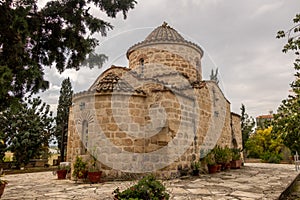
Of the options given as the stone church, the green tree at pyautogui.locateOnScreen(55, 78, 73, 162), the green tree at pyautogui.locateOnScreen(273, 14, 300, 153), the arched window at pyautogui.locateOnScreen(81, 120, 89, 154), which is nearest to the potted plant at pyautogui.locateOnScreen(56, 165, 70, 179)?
the stone church

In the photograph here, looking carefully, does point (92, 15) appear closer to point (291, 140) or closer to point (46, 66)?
point (46, 66)

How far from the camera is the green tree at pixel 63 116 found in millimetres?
17741

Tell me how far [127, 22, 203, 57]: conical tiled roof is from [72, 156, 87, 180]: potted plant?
729 centimetres

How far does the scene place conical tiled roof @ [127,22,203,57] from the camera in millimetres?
12391

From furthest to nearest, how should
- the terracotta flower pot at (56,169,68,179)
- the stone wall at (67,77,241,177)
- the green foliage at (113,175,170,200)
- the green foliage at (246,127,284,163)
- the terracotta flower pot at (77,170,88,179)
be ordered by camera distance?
the green foliage at (246,127,284,163)
the terracotta flower pot at (56,169,68,179)
the stone wall at (67,77,241,177)
the terracotta flower pot at (77,170,88,179)
the green foliage at (113,175,170,200)

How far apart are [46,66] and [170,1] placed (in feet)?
14.8

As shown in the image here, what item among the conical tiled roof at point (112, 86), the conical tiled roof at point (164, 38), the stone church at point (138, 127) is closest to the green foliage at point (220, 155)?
the stone church at point (138, 127)

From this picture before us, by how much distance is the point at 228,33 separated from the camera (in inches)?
382

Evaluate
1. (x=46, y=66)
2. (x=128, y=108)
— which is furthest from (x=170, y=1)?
(x=46, y=66)

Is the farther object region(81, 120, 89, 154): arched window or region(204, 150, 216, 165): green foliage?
region(204, 150, 216, 165): green foliage

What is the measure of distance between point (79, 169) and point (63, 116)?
11.7 meters

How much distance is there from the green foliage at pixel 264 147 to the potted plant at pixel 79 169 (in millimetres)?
16074

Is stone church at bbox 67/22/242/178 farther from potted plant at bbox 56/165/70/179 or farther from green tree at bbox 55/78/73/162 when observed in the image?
green tree at bbox 55/78/73/162

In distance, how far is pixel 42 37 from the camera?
4309 mm
